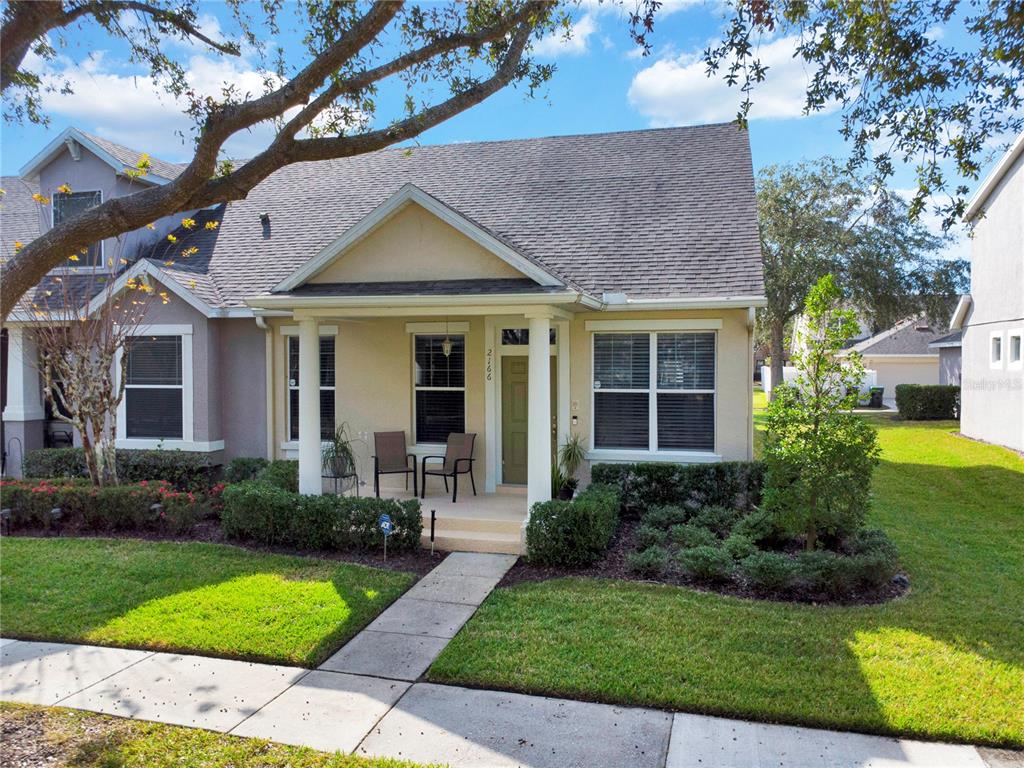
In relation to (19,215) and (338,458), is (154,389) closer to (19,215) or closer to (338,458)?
(338,458)

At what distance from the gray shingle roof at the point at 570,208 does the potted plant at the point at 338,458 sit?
3.31m

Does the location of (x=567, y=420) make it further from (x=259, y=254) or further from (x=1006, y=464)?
(x=1006, y=464)

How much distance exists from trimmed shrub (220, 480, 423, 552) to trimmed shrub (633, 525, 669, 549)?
2.76 meters

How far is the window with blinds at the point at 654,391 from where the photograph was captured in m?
10.8

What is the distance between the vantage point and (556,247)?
40.5 ft

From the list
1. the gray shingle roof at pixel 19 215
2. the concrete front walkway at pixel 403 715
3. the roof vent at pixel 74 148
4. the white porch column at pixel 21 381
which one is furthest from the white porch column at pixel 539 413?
the gray shingle roof at pixel 19 215

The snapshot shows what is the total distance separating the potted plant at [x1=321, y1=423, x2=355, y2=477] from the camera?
36.9ft

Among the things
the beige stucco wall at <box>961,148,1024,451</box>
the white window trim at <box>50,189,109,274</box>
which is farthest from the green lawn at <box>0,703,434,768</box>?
the beige stucco wall at <box>961,148,1024,451</box>

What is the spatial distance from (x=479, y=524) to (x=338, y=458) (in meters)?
2.94

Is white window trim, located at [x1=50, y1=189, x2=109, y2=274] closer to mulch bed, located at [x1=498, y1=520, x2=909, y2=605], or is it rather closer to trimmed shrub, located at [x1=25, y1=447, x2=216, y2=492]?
trimmed shrub, located at [x1=25, y1=447, x2=216, y2=492]

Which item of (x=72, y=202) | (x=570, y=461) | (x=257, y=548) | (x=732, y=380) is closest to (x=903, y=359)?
(x=732, y=380)

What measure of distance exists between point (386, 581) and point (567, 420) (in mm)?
4215

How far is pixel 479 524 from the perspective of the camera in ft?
31.5

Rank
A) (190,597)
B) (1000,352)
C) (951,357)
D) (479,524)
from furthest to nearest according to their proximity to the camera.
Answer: (951,357), (1000,352), (479,524), (190,597)
